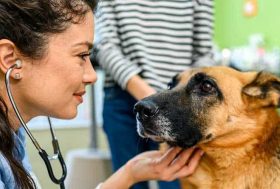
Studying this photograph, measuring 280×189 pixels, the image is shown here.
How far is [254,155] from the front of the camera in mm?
1187

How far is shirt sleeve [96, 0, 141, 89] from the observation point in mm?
1404

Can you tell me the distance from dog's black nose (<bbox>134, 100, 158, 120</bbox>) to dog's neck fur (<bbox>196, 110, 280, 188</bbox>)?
197mm

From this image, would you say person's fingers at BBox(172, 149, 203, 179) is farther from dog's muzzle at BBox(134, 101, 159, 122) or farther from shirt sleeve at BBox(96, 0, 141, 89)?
shirt sleeve at BBox(96, 0, 141, 89)

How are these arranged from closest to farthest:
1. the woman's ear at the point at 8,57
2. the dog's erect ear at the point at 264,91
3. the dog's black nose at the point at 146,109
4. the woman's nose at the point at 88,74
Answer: the woman's ear at the point at 8,57
the woman's nose at the point at 88,74
the dog's black nose at the point at 146,109
the dog's erect ear at the point at 264,91

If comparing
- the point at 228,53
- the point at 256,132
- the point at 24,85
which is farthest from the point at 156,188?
the point at 228,53

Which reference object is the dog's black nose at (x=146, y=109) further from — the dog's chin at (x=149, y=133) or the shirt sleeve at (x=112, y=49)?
the shirt sleeve at (x=112, y=49)

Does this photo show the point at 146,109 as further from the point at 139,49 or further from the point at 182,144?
the point at 139,49

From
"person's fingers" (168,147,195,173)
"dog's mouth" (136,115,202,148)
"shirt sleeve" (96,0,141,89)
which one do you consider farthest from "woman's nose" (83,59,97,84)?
"shirt sleeve" (96,0,141,89)

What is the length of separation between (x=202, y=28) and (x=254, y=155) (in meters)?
0.52

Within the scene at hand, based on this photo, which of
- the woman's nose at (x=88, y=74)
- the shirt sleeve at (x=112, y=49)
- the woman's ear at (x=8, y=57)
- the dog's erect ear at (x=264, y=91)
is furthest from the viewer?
the shirt sleeve at (x=112, y=49)

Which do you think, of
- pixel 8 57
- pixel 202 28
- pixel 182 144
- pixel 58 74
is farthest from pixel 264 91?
pixel 8 57

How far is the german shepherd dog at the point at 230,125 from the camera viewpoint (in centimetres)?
117

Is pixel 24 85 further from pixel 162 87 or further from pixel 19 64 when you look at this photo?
pixel 162 87

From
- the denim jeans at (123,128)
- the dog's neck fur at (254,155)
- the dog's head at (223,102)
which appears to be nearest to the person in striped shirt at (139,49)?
the denim jeans at (123,128)
